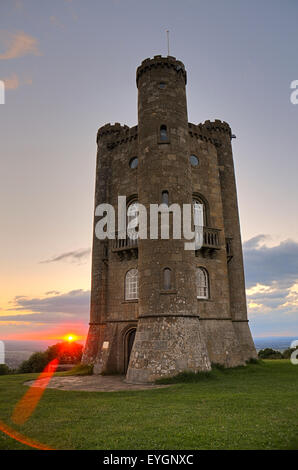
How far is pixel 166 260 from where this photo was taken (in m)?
17.3

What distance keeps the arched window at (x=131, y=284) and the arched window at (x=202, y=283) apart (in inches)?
149

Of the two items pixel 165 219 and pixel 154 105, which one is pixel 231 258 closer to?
pixel 165 219

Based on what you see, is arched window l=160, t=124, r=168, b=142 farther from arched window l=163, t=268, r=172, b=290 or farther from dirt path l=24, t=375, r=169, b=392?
dirt path l=24, t=375, r=169, b=392

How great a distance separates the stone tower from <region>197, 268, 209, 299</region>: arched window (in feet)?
0.20

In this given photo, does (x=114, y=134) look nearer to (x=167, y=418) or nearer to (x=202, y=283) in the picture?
(x=202, y=283)

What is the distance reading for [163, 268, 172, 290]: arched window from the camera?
17.2m

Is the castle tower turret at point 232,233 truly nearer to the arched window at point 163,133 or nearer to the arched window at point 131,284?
the arched window at point 163,133

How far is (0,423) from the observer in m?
8.73

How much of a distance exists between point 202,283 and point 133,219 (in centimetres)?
596

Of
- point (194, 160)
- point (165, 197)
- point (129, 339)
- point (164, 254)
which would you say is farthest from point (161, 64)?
point (129, 339)

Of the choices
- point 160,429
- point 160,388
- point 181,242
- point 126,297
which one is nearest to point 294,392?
point 160,388

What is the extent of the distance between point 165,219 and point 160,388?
8189 millimetres

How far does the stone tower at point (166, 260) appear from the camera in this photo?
16453mm

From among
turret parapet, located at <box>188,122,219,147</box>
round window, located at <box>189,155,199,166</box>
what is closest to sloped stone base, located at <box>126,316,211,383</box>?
round window, located at <box>189,155,199,166</box>
